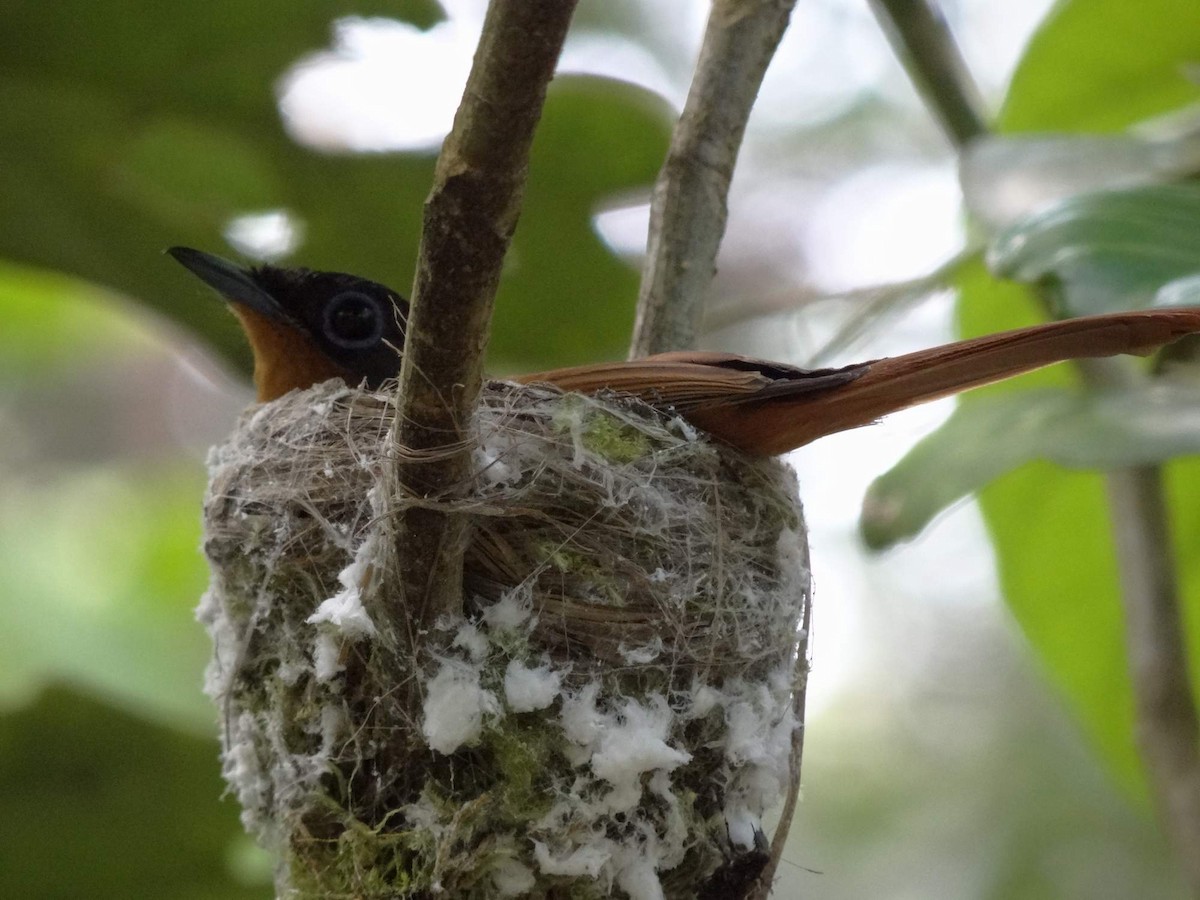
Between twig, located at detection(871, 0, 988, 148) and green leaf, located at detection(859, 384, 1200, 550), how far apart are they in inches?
38.3

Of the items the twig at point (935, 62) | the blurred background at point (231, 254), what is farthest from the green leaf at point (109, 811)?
the twig at point (935, 62)

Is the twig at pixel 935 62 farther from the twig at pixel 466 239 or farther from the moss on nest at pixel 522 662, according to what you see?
the twig at pixel 466 239

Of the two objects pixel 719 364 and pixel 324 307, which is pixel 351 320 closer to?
pixel 324 307

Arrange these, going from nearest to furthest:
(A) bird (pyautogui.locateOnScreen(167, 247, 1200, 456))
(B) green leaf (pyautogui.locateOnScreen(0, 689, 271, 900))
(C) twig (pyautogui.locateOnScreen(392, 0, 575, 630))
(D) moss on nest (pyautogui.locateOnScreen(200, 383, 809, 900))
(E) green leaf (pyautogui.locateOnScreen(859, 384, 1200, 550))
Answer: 1. (C) twig (pyautogui.locateOnScreen(392, 0, 575, 630))
2. (A) bird (pyautogui.locateOnScreen(167, 247, 1200, 456))
3. (D) moss on nest (pyautogui.locateOnScreen(200, 383, 809, 900))
4. (E) green leaf (pyautogui.locateOnScreen(859, 384, 1200, 550))
5. (B) green leaf (pyautogui.locateOnScreen(0, 689, 271, 900))

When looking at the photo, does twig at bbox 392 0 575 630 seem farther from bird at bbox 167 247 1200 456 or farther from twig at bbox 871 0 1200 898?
twig at bbox 871 0 1200 898

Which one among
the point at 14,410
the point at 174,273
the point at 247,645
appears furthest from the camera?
the point at 14,410

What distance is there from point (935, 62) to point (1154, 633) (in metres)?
1.52

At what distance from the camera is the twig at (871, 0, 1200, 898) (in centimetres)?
283

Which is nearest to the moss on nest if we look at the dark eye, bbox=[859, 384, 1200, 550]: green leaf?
bbox=[859, 384, 1200, 550]: green leaf

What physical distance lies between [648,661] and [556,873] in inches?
15.6

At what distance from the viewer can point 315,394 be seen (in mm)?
2779

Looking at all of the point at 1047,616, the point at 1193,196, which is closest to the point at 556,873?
the point at 1193,196

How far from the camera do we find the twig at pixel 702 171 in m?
2.73

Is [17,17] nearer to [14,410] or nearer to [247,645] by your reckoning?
[247,645]
